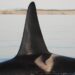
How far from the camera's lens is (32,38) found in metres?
3.69

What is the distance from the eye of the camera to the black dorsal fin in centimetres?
360

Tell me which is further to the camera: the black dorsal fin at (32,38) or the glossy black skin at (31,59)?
the black dorsal fin at (32,38)

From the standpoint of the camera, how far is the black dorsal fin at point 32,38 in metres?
3.60

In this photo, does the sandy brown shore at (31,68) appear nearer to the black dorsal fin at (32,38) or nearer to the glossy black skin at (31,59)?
the glossy black skin at (31,59)

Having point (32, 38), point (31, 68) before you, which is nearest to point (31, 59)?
point (31, 68)

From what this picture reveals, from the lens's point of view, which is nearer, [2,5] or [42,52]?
[42,52]

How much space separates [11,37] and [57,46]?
3.67 ft

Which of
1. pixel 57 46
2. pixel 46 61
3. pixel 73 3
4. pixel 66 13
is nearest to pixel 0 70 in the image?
pixel 46 61

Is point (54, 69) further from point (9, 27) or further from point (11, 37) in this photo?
point (9, 27)

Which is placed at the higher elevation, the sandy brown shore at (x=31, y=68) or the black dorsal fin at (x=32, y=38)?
the black dorsal fin at (x=32, y=38)

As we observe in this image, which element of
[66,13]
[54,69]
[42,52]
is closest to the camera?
[54,69]

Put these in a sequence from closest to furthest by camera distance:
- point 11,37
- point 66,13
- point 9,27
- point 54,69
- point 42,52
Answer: point 54,69, point 42,52, point 11,37, point 9,27, point 66,13

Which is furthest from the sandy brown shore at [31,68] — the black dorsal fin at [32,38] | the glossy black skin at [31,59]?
the black dorsal fin at [32,38]

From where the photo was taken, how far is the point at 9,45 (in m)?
5.57
